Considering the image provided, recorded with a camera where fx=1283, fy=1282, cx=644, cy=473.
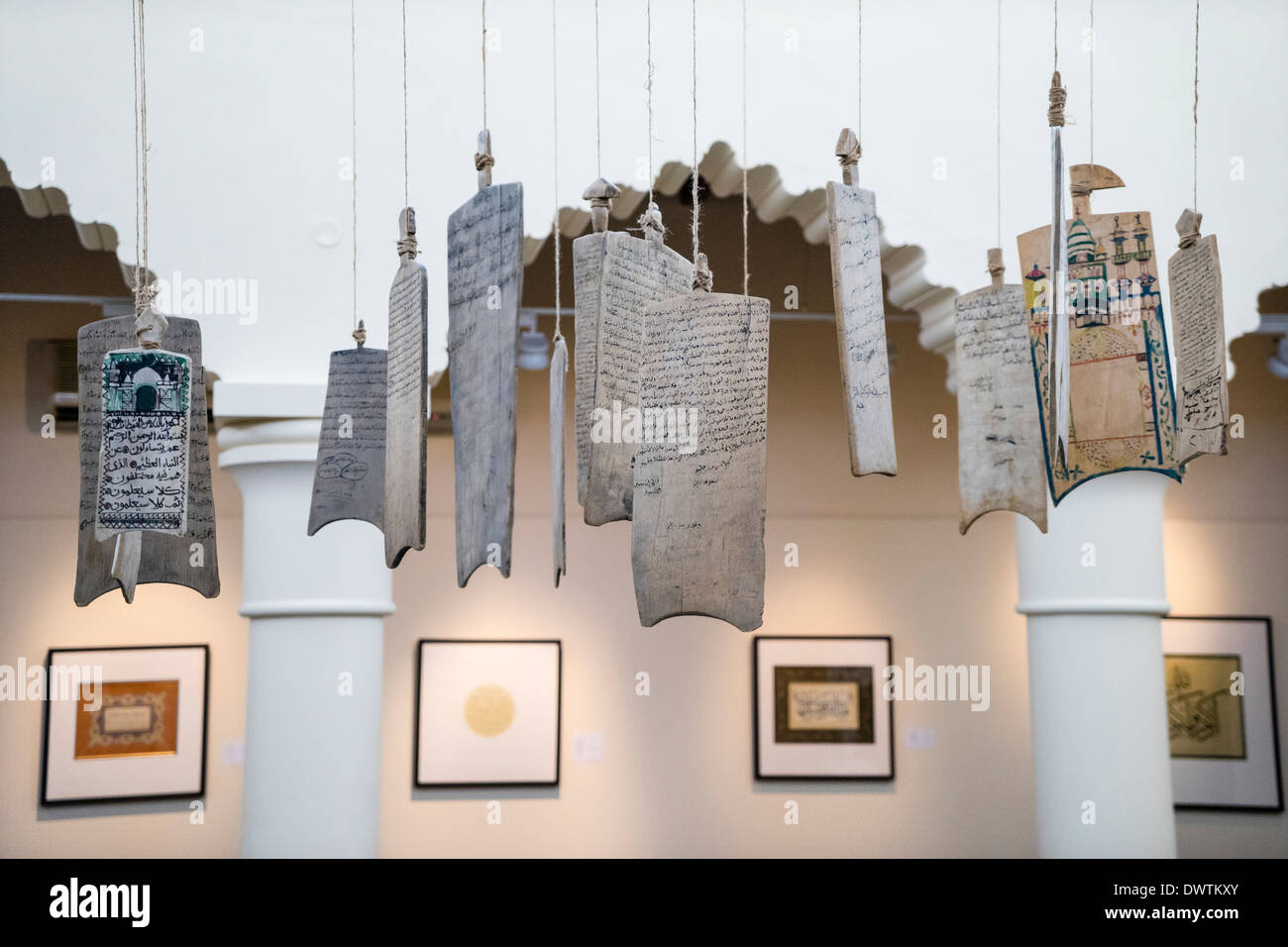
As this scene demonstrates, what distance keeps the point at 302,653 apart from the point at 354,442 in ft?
6.01

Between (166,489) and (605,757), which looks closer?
(166,489)

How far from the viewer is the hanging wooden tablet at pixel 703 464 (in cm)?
218

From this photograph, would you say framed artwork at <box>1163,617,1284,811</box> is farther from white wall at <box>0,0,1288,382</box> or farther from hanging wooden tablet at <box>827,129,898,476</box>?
hanging wooden tablet at <box>827,129,898,476</box>

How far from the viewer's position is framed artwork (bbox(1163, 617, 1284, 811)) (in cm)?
718

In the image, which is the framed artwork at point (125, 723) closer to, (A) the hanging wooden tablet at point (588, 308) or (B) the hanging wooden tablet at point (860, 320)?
→ (A) the hanging wooden tablet at point (588, 308)

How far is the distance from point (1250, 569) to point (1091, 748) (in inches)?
135

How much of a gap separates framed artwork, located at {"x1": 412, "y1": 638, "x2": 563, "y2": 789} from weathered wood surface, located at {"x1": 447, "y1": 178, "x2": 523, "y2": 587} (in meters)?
4.90

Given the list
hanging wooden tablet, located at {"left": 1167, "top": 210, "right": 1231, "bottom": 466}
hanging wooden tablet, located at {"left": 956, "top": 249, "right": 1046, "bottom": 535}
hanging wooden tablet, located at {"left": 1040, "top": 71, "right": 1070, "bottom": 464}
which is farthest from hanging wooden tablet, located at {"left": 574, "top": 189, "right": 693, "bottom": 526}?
hanging wooden tablet, located at {"left": 1167, "top": 210, "right": 1231, "bottom": 466}

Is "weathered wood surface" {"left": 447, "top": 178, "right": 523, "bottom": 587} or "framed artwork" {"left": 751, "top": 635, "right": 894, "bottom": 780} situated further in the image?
"framed artwork" {"left": 751, "top": 635, "right": 894, "bottom": 780}

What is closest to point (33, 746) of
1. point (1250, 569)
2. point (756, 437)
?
point (756, 437)

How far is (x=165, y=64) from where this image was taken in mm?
4465

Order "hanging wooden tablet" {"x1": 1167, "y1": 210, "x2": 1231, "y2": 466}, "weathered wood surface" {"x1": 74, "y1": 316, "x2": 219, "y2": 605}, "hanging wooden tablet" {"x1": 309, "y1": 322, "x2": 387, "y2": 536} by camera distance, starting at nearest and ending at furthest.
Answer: "hanging wooden tablet" {"x1": 1167, "y1": 210, "x2": 1231, "y2": 466}, "weathered wood surface" {"x1": 74, "y1": 316, "x2": 219, "y2": 605}, "hanging wooden tablet" {"x1": 309, "y1": 322, "x2": 387, "y2": 536}

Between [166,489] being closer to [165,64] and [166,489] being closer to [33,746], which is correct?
[165,64]

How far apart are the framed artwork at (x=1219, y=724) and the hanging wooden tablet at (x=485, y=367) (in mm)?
5992
